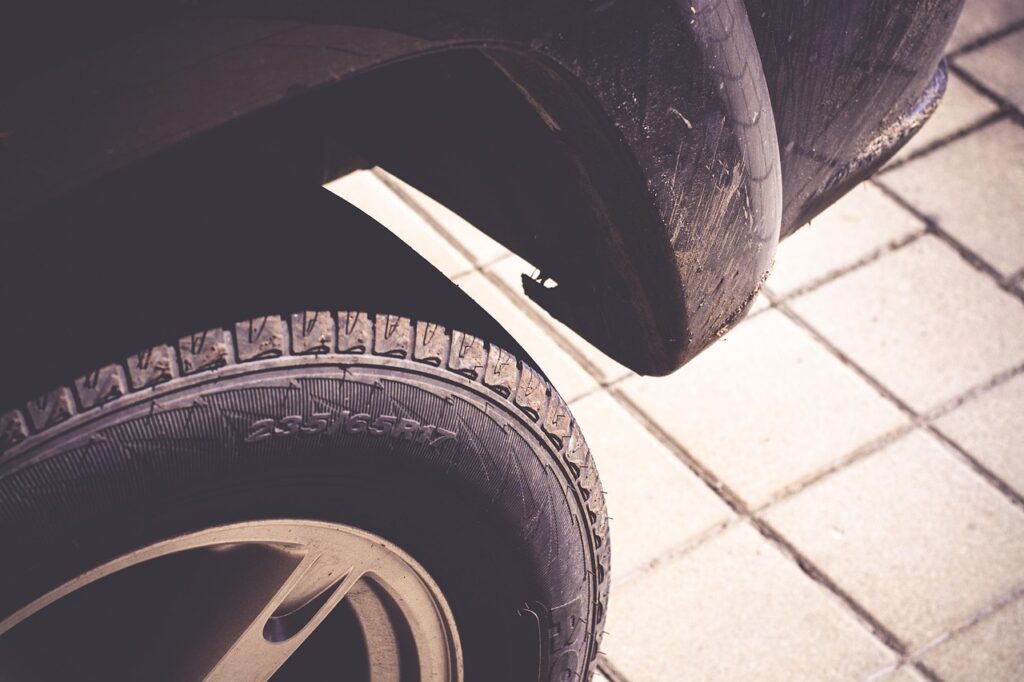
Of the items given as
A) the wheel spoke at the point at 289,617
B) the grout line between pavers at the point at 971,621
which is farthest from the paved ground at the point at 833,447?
the wheel spoke at the point at 289,617

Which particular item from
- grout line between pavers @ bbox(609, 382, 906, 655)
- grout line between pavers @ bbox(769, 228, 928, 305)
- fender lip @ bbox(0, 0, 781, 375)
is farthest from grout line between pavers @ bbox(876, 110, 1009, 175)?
fender lip @ bbox(0, 0, 781, 375)

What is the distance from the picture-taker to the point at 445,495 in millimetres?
1280

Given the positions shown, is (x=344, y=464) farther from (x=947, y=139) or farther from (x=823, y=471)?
(x=947, y=139)

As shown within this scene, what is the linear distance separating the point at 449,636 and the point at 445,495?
26 cm

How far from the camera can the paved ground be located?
2.06 metres

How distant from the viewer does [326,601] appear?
1.37 meters

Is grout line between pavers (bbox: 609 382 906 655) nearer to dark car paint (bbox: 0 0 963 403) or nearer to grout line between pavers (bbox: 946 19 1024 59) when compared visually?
dark car paint (bbox: 0 0 963 403)

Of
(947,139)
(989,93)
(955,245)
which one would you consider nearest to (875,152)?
(955,245)

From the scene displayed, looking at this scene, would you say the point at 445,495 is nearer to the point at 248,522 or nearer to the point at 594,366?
the point at 248,522

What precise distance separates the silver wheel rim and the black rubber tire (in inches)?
1.0

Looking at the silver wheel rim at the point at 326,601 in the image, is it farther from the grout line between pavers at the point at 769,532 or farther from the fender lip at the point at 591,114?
the grout line between pavers at the point at 769,532

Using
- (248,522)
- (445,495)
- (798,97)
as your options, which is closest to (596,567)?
(445,495)

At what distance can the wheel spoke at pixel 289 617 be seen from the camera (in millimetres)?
1314

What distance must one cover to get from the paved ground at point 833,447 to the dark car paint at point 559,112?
2.48 feet
